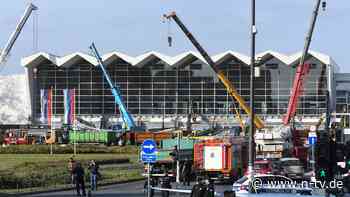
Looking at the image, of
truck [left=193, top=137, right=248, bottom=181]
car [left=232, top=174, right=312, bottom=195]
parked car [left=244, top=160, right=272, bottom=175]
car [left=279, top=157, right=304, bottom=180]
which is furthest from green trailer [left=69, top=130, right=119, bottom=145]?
car [left=232, top=174, right=312, bottom=195]

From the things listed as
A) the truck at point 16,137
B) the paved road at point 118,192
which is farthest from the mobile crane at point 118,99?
the paved road at point 118,192

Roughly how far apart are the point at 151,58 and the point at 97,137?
26.7 meters

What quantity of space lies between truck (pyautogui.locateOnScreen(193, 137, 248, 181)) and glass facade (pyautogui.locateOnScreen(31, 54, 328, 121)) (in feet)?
227

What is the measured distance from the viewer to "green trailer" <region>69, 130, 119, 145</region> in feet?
305


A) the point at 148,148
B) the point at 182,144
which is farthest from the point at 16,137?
the point at 148,148

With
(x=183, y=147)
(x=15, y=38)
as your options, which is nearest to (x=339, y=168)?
(x=183, y=147)

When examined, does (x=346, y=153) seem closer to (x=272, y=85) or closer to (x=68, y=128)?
(x=68, y=128)

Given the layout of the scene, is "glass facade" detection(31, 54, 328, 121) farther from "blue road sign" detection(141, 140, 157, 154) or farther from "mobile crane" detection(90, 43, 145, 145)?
"blue road sign" detection(141, 140, 157, 154)

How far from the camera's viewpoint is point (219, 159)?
136 feet

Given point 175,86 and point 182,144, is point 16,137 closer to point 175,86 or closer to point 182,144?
point 175,86

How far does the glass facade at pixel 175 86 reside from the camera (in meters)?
112

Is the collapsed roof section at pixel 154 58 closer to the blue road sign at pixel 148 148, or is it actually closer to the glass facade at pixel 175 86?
the glass facade at pixel 175 86

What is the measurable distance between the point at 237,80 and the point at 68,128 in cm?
3006

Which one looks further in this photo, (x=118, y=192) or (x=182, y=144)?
(x=182, y=144)
